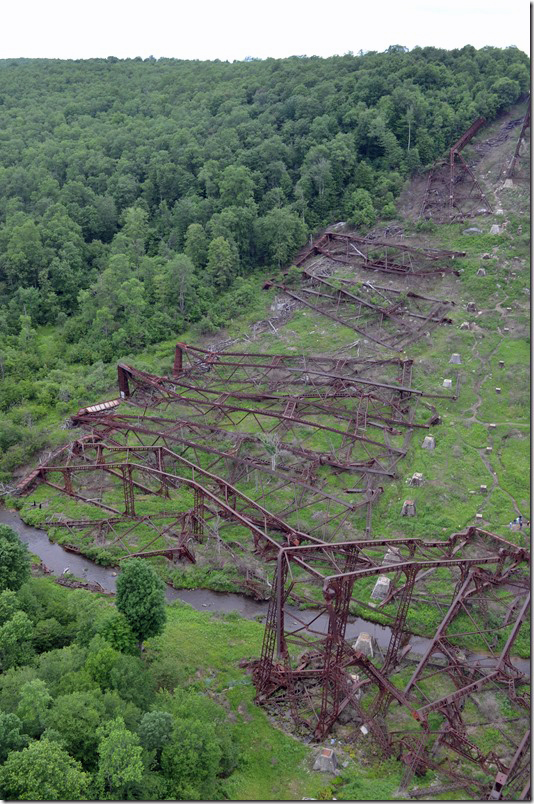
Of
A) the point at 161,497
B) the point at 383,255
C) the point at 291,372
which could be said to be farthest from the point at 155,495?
the point at 383,255

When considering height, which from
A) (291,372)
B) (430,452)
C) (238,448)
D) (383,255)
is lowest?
(430,452)

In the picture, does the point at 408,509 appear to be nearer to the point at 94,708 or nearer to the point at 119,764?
the point at 94,708

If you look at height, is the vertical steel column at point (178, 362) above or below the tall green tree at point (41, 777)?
above

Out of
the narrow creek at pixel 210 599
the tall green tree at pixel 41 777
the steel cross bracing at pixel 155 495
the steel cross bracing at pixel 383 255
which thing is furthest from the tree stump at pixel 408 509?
the steel cross bracing at pixel 383 255

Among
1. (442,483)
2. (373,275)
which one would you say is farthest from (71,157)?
(442,483)

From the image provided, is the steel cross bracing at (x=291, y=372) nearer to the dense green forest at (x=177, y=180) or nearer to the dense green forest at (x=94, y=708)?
the dense green forest at (x=177, y=180)

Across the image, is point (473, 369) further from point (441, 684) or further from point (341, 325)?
point (441, 684)
